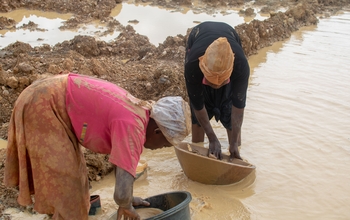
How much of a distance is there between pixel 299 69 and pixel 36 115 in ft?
19.4

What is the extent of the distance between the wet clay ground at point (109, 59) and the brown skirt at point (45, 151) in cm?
106

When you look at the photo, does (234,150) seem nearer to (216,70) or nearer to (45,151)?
A: (216,70)

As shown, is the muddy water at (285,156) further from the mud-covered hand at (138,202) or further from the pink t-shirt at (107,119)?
the pink t-shirt at (107,119)

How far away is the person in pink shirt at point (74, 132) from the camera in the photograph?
201cm

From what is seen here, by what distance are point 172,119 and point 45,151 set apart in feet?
2.39

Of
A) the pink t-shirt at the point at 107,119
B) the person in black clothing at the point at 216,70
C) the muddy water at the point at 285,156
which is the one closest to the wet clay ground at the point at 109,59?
the muddy water at the point at 285,156

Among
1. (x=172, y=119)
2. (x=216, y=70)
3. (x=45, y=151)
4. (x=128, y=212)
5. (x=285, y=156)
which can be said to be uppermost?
(x=216, y=70)

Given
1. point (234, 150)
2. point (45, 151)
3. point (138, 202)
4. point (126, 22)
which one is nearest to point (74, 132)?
point (45, 151)

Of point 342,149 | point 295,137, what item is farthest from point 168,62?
point 342,149

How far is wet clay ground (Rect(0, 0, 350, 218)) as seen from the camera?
4664mm

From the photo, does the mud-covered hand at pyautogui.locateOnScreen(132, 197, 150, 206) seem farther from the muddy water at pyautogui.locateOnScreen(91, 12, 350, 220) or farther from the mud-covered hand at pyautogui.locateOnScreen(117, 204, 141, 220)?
the muddy water at pyautogui.locateOnScreen(91, 12, 350, 220)

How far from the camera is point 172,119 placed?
7.04ft

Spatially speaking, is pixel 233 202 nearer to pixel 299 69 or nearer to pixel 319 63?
pixel 299 69

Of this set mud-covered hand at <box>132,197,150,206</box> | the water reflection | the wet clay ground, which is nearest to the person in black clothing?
mud-covered hand at <box>132,197,150,206</box>
